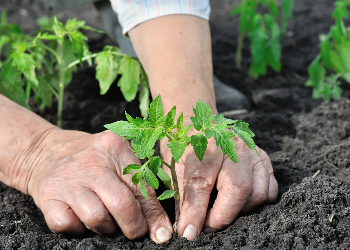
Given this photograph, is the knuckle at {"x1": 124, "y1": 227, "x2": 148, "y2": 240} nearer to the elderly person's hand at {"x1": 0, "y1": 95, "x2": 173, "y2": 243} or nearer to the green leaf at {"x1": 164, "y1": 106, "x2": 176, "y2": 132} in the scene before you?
the elderly person's hand at {"x1": 0, "y1": 95, "x2": 173, "y2": 243}

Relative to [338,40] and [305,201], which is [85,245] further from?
[338,40]

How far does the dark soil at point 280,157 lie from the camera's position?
53.5 inches

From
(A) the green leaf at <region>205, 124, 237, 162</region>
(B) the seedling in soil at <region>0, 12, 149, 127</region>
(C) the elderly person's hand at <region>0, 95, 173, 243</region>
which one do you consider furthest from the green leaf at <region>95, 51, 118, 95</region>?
(A) the green leaf at <region>205, 124, 237, 162</region>

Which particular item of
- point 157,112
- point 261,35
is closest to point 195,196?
point 157,112

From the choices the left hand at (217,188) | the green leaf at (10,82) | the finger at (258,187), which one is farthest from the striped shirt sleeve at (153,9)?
the finger at (258,187)

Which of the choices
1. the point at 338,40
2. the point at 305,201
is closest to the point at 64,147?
the point at 305,201

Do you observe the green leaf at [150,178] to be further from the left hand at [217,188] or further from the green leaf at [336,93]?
the green leaf at [336,93]

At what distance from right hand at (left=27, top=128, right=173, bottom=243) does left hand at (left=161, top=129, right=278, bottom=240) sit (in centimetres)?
12

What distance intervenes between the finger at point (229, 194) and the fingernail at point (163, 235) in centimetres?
16

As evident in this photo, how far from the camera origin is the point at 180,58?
6.11ft

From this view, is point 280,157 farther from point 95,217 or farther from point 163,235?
point 95,217

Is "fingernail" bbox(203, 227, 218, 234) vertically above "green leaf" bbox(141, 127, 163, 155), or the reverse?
"green leaf" bbox(141, 127, 163, 155)

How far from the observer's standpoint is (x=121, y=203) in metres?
1.36

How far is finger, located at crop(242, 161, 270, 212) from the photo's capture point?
1.47 m
